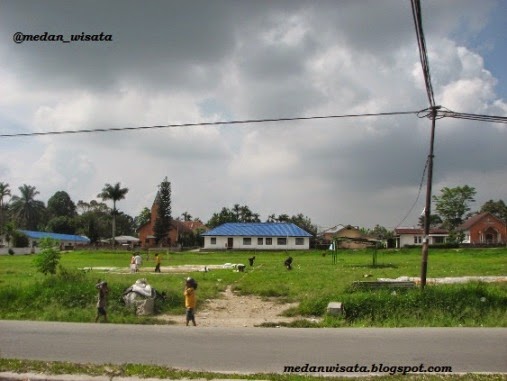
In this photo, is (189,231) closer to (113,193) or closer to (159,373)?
(113,193)

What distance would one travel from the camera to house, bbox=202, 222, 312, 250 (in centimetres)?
7838

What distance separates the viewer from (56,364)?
26.2 feet

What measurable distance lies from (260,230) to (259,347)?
7063 cm

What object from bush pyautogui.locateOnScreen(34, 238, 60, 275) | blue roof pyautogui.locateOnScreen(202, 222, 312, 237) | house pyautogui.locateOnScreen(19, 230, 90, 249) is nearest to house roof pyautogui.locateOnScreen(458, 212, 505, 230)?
blue roof pyautogui.locateOnScreen(202, 222, 312, 237)

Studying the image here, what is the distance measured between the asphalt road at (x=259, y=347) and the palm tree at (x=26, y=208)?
106681 mm

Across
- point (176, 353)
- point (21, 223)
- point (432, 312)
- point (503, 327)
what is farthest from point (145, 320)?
point (21, 223)

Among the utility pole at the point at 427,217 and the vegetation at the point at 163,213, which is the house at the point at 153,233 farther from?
the utility pole at the point at 427,217

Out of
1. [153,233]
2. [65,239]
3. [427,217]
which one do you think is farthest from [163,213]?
[427,217]

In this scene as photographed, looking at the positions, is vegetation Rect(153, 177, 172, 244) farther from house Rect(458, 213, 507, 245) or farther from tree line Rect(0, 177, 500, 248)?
house Rect(458, 213, 507, 245)

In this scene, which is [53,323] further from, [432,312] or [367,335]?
[432,312]

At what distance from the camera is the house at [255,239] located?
78.4 m

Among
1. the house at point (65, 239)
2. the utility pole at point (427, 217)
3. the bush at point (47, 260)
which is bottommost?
the house at point (65, 239)

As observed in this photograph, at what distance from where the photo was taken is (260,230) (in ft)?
265

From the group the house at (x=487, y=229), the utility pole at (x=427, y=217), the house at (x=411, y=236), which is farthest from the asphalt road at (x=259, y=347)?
the house at (x=487, y=229)
